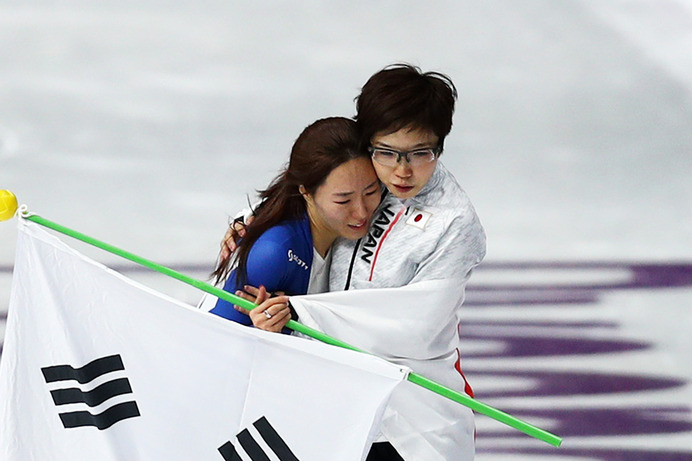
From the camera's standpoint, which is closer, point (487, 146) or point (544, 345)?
point (544, 345)

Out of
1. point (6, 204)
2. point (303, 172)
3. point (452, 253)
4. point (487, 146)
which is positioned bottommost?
point (6, 204)

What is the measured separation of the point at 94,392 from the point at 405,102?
81 cm

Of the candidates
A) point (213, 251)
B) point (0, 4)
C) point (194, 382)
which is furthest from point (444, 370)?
point (0, 4)

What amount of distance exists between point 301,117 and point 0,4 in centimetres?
128

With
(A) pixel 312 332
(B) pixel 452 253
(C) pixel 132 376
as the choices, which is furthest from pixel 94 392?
(B) pixel 452 253

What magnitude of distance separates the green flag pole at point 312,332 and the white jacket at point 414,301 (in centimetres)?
13

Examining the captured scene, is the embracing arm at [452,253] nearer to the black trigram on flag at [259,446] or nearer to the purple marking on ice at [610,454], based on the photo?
the black trigram on flag at [259,446]

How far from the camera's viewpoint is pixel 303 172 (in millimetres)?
2158

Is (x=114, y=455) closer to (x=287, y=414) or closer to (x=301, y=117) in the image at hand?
(x=287, y=414)

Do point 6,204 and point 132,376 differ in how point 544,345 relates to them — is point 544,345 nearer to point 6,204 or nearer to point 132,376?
point 132,376

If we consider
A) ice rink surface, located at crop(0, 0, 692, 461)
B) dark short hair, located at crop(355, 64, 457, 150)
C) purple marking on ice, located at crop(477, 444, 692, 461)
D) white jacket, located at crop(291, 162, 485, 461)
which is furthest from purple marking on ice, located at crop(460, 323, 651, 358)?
dark short hair, located at crop(355, 64, 457, 150)

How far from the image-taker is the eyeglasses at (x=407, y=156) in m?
2.08

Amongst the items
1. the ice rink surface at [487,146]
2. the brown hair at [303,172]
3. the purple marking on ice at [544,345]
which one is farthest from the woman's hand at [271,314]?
the purple marking on ice at [544,345]

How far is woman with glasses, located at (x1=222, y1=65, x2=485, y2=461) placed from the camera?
208cm
